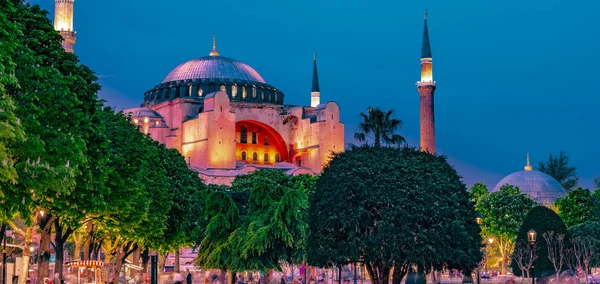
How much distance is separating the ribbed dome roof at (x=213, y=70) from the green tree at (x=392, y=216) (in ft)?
351

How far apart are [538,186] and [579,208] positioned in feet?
169

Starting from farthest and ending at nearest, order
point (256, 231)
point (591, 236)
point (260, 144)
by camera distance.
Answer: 1. point (260, 144)
2. point (591, 236)
3. point (256, 231)

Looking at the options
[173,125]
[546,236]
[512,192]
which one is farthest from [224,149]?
[546,236]

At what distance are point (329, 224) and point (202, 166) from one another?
89.4m

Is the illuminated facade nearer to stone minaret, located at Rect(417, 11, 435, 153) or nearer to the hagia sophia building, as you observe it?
the hagia sophia building

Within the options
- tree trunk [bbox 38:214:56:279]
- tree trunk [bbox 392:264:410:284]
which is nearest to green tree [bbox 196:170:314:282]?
tree trunk [bbox 392:264:410:284]

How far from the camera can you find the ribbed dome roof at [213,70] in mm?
139750

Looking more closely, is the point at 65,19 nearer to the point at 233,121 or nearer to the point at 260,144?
the point at 233,121

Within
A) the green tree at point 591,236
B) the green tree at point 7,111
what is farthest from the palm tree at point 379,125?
the green tree at point 7,111

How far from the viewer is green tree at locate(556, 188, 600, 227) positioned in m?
82.6

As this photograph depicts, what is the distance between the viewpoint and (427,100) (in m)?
104

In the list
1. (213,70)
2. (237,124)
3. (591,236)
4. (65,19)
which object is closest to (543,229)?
(591,236)

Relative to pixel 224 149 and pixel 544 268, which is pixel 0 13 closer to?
pixel 544 268

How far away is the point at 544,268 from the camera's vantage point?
49.1m
